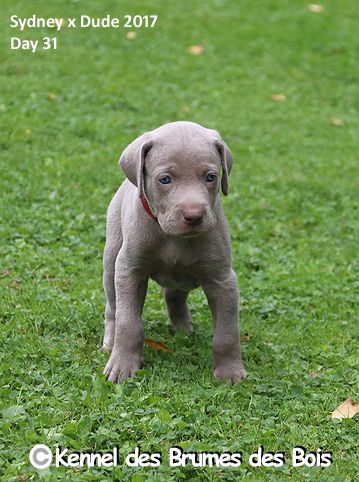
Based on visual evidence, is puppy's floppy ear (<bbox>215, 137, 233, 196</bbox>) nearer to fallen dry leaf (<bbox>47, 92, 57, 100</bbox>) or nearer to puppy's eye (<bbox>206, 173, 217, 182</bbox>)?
Answer: puppy's eye (<bbox>206, 173, 217, 182</bbox>)

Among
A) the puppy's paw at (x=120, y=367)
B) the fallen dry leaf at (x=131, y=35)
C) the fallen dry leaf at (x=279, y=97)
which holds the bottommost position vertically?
the puppy's paw at (x=120, y=367)

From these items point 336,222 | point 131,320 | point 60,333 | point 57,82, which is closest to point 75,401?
point 131,320

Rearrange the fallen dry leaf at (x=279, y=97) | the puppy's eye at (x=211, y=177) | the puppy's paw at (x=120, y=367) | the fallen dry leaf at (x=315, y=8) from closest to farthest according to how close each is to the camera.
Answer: the puppy's eye at (x=211, y=177) → the puppy's paw at (x=120, y=367) → the fallen dry leaf at (x=279, y=97) → the fallen dry leaf at (x=315, y=8)

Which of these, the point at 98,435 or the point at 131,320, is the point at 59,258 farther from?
the point at 98,435

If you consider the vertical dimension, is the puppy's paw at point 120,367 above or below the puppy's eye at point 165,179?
below

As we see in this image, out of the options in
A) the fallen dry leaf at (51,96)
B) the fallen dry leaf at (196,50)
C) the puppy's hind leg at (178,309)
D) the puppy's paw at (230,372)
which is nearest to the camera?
the puppy's paw at (230,372)

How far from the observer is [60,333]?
5.89m

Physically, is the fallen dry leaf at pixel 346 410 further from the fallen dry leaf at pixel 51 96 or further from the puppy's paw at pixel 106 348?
the fallen dry leaf at pixel 51 96

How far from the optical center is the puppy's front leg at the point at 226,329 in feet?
A: 17.6

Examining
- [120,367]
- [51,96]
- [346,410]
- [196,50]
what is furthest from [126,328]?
[196,50]

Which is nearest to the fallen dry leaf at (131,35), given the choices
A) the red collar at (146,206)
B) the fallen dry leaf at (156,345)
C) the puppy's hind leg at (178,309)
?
the puppy's hind leg at (178,309)

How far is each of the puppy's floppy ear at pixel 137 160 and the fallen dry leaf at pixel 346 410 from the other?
1.65 meters

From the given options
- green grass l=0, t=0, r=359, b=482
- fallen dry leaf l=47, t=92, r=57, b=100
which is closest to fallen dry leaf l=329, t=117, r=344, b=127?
green grass l=0, t=0, r=359, b=482

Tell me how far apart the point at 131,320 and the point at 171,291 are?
2.86 feet
